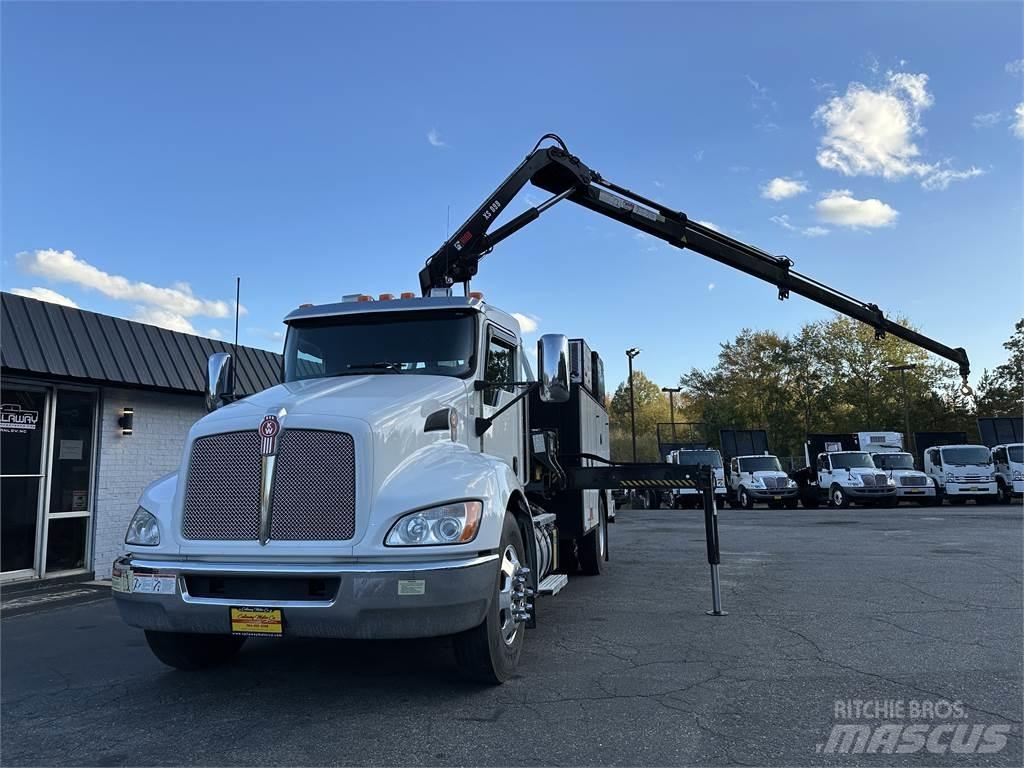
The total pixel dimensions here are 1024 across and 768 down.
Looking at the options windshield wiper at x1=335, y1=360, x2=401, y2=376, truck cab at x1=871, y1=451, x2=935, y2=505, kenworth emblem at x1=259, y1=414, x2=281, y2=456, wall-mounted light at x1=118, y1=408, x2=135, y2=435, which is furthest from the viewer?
truck cab at x1=871, y1=451, x2=935, y2=505

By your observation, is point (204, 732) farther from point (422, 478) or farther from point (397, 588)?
point (422, 478)

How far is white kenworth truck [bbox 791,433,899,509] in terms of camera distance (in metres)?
26.0

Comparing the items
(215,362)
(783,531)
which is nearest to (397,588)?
(215,362)

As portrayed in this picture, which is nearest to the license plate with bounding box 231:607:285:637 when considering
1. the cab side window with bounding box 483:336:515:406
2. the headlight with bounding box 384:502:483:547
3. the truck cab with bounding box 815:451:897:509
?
the headlight with bounding box 384:502:483:547

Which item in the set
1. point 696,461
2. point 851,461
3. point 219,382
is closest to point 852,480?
point 851,461

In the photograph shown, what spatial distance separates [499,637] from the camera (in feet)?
14.9

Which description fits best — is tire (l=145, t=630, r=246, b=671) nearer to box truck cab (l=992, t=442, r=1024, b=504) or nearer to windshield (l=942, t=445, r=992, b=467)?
windshield (l=942, t=445, r=992, b=467)

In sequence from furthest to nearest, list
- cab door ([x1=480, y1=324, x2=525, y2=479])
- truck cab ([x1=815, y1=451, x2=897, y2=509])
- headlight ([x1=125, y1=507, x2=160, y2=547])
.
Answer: truck cab ([x1=815, y1=451, x2=897, y2=509])
cab door ([x1=480, y1=324, x2=525, y2=479])
headlight ([x1=125, y1=507, x2=160, y2=547])

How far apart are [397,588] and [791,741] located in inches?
87.4

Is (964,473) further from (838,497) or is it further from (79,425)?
(79,425)

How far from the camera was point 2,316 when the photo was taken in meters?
7.85

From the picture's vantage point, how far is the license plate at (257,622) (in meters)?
4.02

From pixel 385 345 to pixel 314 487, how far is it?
1.78m

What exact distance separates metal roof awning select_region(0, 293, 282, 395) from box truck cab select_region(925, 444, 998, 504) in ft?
84.6
